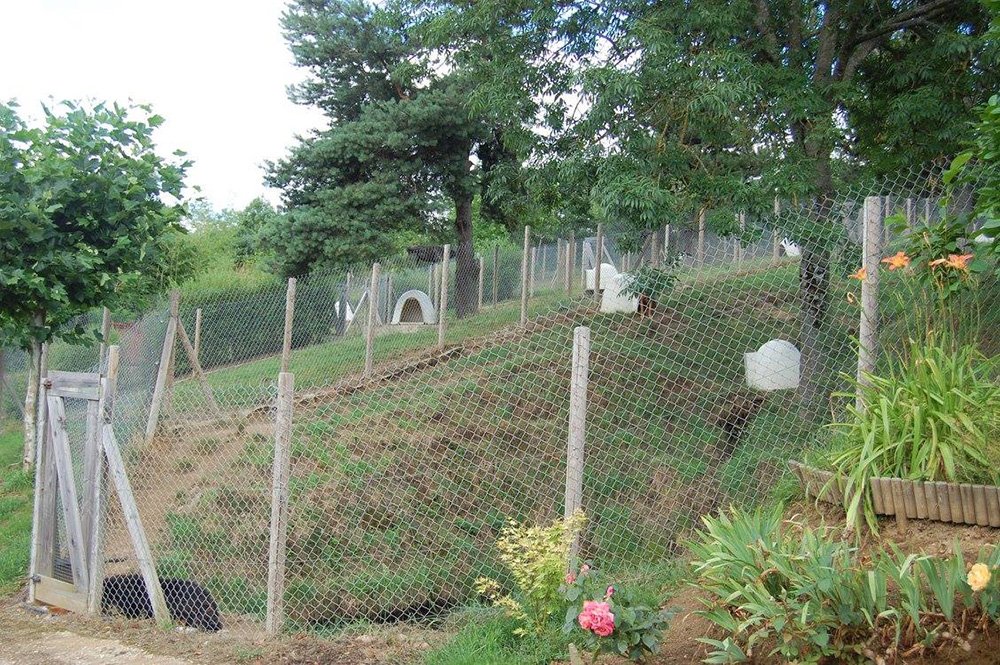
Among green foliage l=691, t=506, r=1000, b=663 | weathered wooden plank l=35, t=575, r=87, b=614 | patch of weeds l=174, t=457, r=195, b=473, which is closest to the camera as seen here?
green foliage l=691, t=506, r=1000, b=663

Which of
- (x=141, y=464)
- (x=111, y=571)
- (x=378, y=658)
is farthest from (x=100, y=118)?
(x=378, y=658)

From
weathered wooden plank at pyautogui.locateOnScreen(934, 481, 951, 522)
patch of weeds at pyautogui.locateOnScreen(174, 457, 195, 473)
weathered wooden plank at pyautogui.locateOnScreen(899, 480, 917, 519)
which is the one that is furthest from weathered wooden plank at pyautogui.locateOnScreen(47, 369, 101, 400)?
weathered wooden plank at pyautogui.locateOnScreen(934, 481, 951, 522)

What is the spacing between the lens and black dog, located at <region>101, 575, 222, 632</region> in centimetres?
528

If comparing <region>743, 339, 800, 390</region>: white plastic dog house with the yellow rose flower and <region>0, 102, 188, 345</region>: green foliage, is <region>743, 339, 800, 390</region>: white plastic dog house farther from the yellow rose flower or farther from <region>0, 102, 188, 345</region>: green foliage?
<region>0, 102, 188, 345</region>: green foliage

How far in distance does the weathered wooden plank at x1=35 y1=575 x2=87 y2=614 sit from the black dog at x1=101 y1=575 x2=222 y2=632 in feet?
0.74

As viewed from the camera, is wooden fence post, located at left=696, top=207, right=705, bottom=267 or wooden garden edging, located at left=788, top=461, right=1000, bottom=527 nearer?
wooden garden edging, located at left=788, top=461, right=1000, bottom=527

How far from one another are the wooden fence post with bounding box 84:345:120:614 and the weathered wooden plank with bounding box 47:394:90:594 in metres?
0.08

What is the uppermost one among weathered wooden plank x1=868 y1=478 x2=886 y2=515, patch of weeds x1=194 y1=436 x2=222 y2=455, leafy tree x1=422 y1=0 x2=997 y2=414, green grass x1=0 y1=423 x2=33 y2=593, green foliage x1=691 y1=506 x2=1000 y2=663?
leafy tree x1=422 y1=0 x2=997 y2=414

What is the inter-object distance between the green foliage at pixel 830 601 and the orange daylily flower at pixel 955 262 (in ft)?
5.06

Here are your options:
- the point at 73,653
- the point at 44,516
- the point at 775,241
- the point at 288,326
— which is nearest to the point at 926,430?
the point at 775,241

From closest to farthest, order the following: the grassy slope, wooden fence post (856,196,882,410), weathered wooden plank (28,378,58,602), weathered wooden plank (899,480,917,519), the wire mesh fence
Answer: weathered wooden plank (899,480,917,519) < wooden fence post (856,196,882,410) < the wire mesh fence < the grassy slope < weathered wooden plank (28,378,58,602)

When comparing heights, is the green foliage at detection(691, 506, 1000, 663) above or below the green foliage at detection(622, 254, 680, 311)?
below

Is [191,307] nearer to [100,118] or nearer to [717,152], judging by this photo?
[100,118]

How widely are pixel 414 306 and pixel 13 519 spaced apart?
7.67 m
